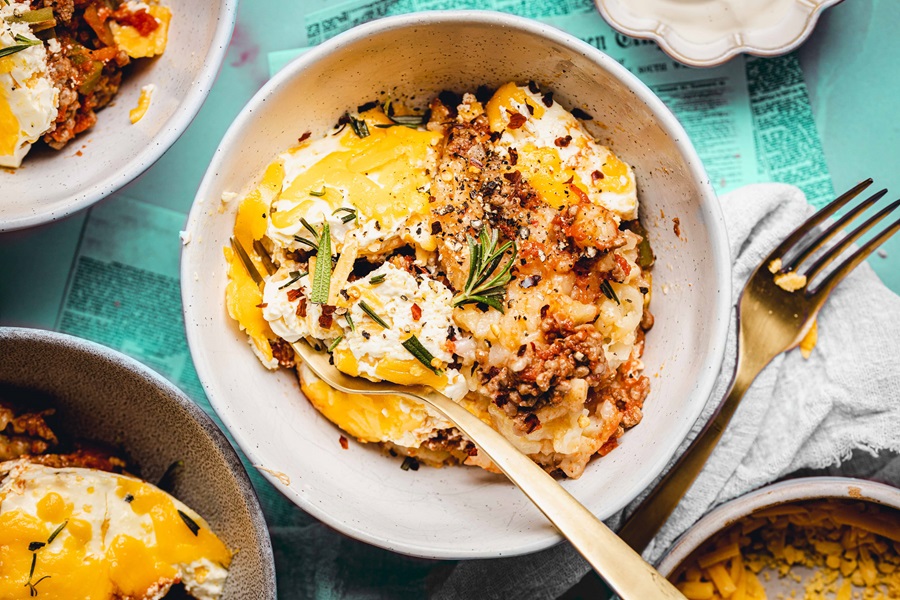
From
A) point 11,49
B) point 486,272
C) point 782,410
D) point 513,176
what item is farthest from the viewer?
point 782,410

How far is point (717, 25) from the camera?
272cm

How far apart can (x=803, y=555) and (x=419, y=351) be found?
1.56 m

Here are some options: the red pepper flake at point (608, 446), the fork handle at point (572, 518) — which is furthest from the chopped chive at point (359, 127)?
the red pepper flake at point (608, 446)

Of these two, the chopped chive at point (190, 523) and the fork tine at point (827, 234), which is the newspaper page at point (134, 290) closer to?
the chopped chive at point (190, 523)

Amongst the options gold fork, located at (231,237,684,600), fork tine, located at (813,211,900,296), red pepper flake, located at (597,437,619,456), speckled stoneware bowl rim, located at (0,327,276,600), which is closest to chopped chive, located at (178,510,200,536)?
speckled stoneware bowl rim, located at (0,327,276,600)

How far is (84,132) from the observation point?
2.61 metres

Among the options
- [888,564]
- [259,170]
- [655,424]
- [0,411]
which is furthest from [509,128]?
[888,564]

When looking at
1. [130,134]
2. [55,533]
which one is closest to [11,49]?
[130,134]

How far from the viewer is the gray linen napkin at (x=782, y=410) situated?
256 cm

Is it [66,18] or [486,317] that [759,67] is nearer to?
[486,317]

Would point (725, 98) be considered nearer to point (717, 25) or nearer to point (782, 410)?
point (717, 25)

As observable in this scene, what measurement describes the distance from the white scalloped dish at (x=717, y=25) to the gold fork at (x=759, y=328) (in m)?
0.60

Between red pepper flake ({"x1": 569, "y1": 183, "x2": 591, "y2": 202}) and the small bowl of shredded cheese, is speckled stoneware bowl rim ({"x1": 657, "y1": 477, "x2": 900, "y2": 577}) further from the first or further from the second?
red pepper flake ({"x1": 569, "y1": 183, "x2": 591, "y2": 202})

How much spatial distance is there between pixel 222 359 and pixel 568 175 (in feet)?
3.46
